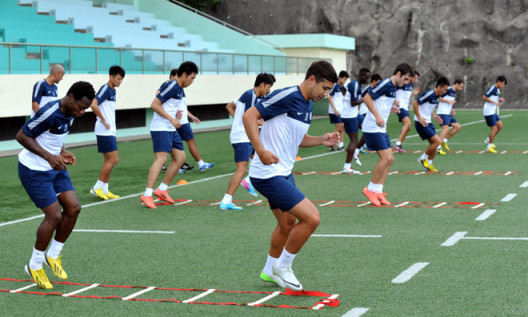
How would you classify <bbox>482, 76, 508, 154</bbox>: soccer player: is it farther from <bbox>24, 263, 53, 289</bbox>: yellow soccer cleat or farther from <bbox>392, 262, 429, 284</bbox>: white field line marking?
<bbox>24, 263, 53, 289</bbox>: yellow soccer cleat

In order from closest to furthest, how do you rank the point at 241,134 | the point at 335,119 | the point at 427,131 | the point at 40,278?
the point at 40,278 < the point at 241,134 < the point at 427,131 < the point at 335,119

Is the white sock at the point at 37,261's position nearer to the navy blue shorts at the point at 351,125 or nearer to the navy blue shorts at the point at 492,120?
the navy blue shorts at the point at 351,125

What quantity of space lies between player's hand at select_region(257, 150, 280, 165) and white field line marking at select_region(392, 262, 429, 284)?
1640mm

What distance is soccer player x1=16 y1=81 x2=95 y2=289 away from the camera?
7.41 metres

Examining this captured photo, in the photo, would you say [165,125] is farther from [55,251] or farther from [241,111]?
[55,251]

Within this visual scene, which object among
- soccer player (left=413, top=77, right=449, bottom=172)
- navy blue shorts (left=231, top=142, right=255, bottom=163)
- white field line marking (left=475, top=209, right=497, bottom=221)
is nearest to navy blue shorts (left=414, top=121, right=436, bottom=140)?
soccer player (left=413, top=77, right=449, bottom=172)

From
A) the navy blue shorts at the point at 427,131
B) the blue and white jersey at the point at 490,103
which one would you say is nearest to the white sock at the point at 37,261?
the navy blue shorts at the point at 427,131

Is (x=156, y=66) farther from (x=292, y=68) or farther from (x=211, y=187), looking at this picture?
(x=211, y=187)

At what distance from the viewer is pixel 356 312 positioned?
6.43 metres

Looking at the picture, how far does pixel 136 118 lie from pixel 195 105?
428cm

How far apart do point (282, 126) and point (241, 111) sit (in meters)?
5.44

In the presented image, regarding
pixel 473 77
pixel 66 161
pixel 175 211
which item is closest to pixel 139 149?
pixel 175 211

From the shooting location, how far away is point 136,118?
2989 cm

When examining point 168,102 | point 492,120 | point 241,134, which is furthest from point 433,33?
point 241,134
